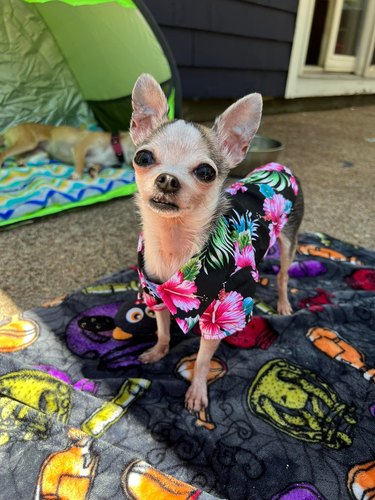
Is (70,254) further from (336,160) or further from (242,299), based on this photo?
(336,160)

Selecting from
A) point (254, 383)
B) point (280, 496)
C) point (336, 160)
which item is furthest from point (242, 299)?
point (336, 160)

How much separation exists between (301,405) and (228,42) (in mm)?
5448

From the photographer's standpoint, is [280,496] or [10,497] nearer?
[10,497]

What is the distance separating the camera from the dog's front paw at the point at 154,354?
5.93 feet

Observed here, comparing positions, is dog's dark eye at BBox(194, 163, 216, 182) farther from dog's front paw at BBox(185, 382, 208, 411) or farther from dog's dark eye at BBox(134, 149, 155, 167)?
dog's front paw at BBox(185, 382, 208, 411)

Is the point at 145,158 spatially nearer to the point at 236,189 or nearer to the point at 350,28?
the point at 236,189

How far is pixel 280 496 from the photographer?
130 centimetres

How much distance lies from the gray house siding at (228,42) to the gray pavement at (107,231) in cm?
160

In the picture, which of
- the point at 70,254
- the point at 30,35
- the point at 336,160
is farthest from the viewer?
the point at 336,160

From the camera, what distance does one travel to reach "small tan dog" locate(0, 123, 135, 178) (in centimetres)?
395

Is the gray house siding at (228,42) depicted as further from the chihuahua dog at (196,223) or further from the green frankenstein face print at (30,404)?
the green frankenstein face print at (30,404)

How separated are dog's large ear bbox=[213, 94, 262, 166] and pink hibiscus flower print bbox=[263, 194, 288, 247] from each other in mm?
313

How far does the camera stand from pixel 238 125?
1.53 m

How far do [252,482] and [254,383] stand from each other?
434 mm
